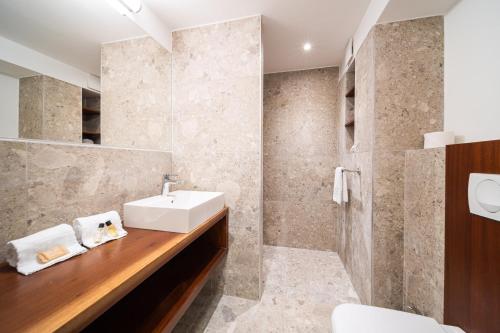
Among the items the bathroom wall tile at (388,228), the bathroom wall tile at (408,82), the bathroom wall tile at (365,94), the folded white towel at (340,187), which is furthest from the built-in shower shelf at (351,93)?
the bathroom wall tile at (388,228)

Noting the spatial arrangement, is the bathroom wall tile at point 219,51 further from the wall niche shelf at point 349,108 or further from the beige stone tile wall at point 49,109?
the wall niche shelf at point 349,108

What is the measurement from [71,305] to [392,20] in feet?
6.97

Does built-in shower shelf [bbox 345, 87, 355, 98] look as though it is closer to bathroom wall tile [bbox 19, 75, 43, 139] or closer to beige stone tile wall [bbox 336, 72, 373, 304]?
beige stone tile wall [bbox 336, 72, 373, 304]

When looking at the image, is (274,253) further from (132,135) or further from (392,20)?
(392,20)

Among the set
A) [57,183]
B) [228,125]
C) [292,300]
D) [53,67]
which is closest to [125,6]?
[53,67]

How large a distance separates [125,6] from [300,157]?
2.07 meters

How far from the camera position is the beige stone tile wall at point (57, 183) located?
2.40ft

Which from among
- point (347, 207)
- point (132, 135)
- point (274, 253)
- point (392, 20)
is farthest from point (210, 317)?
point (392, 20)

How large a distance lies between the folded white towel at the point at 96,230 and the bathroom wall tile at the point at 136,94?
457 mm

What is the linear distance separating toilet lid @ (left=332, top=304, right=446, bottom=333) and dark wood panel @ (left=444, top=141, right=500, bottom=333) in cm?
16

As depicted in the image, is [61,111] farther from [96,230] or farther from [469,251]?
[469,251]

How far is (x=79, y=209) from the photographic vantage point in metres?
0.95

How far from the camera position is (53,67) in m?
0.86

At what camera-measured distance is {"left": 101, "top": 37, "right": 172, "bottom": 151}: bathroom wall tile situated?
113cm
